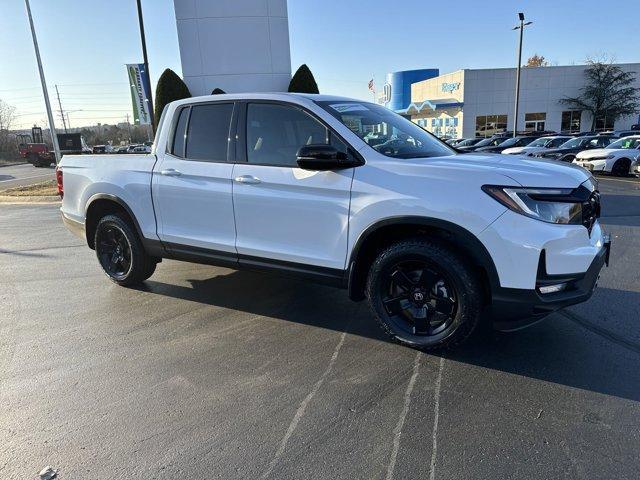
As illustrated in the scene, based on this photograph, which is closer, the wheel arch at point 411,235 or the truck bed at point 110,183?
the wheel arch at point 411,235

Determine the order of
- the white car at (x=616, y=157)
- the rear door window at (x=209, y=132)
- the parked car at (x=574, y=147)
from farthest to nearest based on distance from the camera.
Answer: the parked car at (x=574, y=147) → the white car at (x=616, y=157) → the rear door window at (x=209, y=132)

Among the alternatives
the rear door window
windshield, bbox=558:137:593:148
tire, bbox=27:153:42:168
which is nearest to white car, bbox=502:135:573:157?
windshield, bbox=558:137:593:148

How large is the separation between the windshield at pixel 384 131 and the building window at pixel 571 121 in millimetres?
49328

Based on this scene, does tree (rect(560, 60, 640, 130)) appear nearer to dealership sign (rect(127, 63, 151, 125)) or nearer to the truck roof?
dealership sign (rect(127, 63, 151, 125))

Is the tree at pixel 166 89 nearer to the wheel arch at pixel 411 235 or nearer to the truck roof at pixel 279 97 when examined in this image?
the truck roof at pixel 279 97

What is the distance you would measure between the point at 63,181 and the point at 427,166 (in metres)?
4.42

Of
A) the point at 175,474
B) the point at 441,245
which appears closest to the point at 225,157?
the point at 441,245

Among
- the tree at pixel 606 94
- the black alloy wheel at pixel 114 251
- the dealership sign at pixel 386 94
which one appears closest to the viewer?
the black alloy wheel at pixel 114 251

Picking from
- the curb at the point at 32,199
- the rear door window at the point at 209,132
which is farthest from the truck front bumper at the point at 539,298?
the curb at the point at 32,199

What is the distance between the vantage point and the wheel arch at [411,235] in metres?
3.20

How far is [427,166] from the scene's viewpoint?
3365 mm

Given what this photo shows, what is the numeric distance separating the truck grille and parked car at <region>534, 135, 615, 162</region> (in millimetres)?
16878

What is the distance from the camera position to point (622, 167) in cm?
1662

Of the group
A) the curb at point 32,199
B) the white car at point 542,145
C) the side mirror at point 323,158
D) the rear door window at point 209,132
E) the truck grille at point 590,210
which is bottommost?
the curb at point 32,199
